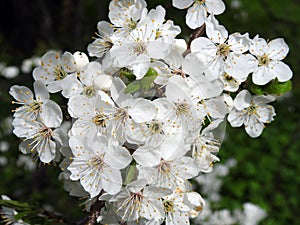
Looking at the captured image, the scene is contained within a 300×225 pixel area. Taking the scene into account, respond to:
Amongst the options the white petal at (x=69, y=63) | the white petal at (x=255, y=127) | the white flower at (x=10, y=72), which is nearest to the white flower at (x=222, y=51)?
the white petal at (x=255, y=127)

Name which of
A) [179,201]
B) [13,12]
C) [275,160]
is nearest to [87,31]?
[13,12]

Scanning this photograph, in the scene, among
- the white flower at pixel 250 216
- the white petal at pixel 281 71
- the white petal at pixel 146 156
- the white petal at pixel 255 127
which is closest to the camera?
the white petal at pixel 146 156

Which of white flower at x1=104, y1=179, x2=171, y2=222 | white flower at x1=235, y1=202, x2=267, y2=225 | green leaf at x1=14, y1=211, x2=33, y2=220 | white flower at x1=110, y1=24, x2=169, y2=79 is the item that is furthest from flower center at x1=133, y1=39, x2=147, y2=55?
white flower at x1=235, y1=202, x2=267, y2=225

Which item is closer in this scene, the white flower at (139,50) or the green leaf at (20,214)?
the white flower at (139,50)

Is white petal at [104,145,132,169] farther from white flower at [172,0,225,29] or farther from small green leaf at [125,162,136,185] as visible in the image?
white flower at [172,0,225,29]

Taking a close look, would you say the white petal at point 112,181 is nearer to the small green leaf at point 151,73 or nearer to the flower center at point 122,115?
the flower center at point 122,115

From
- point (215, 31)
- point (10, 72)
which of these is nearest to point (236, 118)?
point (215, 31)

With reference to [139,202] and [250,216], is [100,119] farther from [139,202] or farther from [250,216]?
[250,216]
